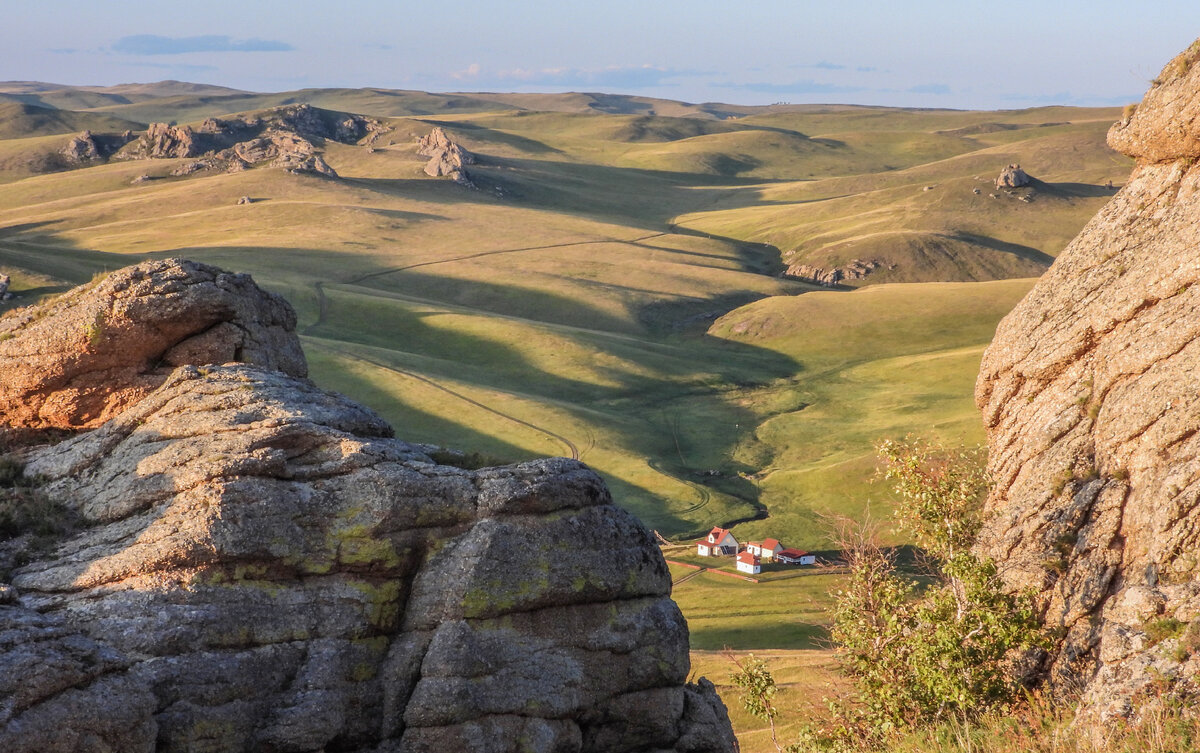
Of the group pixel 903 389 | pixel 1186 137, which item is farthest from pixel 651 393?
pixel 1186 137

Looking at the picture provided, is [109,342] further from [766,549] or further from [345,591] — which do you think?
[766,549]

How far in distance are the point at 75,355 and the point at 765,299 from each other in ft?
579

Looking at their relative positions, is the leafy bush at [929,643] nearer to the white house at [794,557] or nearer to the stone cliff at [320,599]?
the stone cliff at [320,599]

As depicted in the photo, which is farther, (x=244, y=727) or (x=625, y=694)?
(x=625, y=694)

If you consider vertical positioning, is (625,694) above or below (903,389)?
above

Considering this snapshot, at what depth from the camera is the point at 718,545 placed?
94062 mm

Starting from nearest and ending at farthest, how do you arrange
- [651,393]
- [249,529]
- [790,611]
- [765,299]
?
[249,529], [790,611], [651,393], [765,299]

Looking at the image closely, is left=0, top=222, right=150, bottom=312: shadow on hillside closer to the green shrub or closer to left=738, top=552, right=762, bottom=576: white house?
left=738, top=552, right=762, bottom=576: white house

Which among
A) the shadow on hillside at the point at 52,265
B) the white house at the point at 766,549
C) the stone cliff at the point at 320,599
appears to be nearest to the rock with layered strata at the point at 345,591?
the stone cliff at the point at 320,599

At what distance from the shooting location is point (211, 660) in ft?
59.0

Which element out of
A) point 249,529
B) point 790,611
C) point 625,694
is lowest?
point 790,611

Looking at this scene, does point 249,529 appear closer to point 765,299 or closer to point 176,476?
point 176,476

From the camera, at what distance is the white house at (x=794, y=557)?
9444cm

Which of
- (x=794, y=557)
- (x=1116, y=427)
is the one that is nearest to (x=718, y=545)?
(x=794, y=557)
